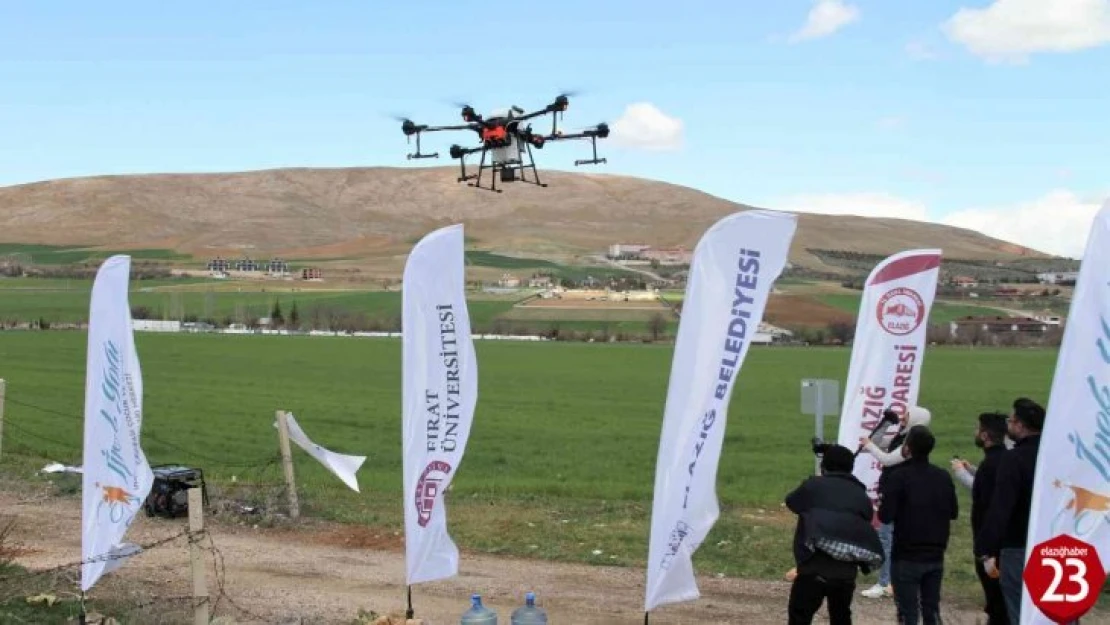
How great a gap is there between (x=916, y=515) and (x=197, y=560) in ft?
18.5

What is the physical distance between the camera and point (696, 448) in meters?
8.55

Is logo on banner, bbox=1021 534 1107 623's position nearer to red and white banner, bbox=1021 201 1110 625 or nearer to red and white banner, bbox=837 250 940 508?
red and white banner, bbox=1021 201 1110 625

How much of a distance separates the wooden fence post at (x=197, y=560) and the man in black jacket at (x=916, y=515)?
536 centimetres

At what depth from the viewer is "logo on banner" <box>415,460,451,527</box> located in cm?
1023

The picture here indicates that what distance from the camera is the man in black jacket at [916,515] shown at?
8586mm

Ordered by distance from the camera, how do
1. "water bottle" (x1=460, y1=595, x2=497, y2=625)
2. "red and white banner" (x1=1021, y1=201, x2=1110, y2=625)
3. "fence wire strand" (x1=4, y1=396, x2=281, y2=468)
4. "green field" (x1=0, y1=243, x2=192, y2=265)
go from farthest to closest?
"green field" (x1=0, y1=243, x2=192, y2=265)
"fence wire strand" (x1=4, y1=396, x2=281, y2=468)
"water bottle" (x1=460, y1=595, x2=497, y2=625)
"red and white banner" (x1=1021, y1=201, x2=1110, y2=625)

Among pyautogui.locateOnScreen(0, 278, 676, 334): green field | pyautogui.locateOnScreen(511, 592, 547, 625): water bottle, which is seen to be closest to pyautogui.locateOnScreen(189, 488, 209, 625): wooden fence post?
pyautogui.locateOnScreen(511, 592, 547, 625): water bottle

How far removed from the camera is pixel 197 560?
9.46 meters

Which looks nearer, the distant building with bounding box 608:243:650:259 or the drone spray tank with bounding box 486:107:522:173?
the drone spray tank with bounding box 486:107:522:173

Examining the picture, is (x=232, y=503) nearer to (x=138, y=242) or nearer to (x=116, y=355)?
(x=116, y=355)

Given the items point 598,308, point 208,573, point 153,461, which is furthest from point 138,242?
point 208,573

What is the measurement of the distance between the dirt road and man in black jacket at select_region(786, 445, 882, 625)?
2.95 meters

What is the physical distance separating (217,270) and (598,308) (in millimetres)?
59114

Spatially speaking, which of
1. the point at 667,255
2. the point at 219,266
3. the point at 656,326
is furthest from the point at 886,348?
the point at 667,255
